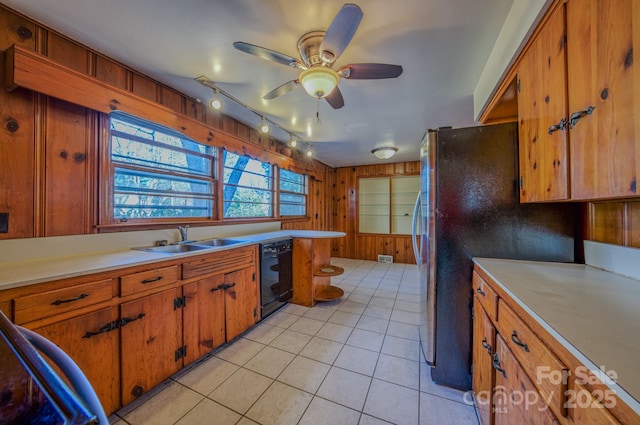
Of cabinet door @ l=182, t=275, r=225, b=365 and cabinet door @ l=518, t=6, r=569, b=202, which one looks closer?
cabinet door @ l=518, t=6, r=569, b=202

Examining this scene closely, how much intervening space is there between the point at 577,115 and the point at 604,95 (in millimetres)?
147

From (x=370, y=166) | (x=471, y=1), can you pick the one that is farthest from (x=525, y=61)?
(x=370, y=166)

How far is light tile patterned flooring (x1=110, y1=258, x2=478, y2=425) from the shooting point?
140 centimetres

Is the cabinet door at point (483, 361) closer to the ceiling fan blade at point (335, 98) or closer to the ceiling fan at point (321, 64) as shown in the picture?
the ceiling fan at point (321, 64)

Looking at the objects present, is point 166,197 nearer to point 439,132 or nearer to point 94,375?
point 94,375

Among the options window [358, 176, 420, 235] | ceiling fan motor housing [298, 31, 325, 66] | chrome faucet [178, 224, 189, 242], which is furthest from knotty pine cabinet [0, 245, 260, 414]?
window [358, 176, 420, 235]

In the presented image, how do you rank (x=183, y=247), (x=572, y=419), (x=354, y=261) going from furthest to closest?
(x=354, y=261) < (x=183, y=247) < (x=572, y=419)

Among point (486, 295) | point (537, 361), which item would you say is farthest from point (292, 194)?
point (537, 361)

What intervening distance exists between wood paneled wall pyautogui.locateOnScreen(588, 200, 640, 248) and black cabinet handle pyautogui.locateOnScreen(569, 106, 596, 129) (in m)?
0.56

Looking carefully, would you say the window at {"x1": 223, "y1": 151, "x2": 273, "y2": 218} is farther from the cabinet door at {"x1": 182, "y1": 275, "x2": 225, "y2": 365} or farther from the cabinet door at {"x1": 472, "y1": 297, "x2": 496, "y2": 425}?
the cabinet door at {"x1": 472, "y1": 297, "x2": 496, "y2": 425}

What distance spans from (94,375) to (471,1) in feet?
9.71

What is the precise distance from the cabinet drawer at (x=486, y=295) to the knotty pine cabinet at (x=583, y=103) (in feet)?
1.79

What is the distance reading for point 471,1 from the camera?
1278 mm

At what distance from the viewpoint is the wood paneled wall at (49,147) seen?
1.36m
